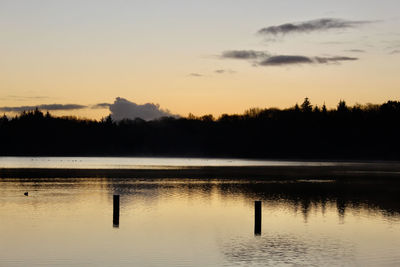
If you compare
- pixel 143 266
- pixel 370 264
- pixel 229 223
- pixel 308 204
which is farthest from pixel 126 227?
pixel 308 204

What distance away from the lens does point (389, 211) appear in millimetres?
42844

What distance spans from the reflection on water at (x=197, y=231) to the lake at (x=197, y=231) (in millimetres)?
41

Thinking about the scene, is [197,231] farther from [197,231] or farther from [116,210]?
[116,210]

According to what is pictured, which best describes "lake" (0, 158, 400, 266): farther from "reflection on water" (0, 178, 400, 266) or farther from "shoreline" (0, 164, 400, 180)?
"shoreline" (0, 164, 400, 180)

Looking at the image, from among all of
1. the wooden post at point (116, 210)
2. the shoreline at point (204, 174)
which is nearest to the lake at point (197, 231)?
the wooden post at point (116, 210)

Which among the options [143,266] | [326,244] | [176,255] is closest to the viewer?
[143,266]

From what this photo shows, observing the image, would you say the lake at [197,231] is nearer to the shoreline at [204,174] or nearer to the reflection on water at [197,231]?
the reflection on water at [197,231]

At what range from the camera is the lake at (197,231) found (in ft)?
80.7

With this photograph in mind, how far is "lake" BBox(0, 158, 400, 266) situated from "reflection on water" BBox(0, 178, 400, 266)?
0.04 metres

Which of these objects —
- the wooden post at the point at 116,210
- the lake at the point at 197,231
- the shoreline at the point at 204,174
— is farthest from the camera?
the shoreline at the point at 204,174

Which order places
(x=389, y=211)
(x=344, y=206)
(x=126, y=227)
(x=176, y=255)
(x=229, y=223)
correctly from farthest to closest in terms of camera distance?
(x=344, y=206), (x=389, y=211), (x=229, y=223), (x=126, y=227), (x=176, y=255)

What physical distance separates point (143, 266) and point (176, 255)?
2657 millimetres

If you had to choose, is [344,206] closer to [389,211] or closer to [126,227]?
[389,211]

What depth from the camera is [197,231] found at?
33.1 m
